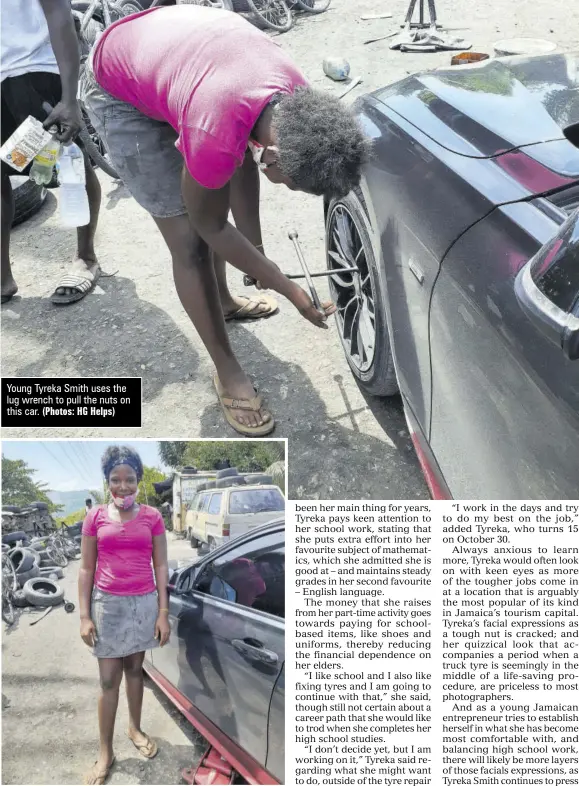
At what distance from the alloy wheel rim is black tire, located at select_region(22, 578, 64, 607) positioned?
3.72 feet

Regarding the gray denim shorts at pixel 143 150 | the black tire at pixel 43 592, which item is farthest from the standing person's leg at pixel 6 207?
the black tire at pixel 43 592

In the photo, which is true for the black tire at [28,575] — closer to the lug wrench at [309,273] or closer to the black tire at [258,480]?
the black tire at [258,480]

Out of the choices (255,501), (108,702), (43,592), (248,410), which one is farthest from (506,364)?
(43,592)

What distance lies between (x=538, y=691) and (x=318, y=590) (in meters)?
0.49

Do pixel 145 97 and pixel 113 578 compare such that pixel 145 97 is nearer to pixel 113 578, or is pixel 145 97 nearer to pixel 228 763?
pixel 113 578

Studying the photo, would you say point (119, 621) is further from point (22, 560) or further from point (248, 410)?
point (248, 410)

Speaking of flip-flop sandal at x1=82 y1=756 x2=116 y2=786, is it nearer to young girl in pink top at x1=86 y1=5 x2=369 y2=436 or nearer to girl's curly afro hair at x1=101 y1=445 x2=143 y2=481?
girl's curly afro hair at x1=101 y1=445 x2=143 y2=481

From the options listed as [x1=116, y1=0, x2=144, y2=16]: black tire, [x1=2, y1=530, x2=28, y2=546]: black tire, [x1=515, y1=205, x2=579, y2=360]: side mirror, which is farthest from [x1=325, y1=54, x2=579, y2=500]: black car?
[x1=116, y1=0, x2=144, y2=16]: black tire

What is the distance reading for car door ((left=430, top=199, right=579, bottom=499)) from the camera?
104 cm

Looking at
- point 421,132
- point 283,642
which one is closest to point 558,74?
point 421,132

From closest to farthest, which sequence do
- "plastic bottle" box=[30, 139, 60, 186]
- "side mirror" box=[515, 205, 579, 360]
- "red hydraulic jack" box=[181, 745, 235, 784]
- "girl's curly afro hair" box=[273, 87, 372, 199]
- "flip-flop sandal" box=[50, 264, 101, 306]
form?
1. "side mirror" box=[515, 205, 579, 360]
2. "girl's curly afro hair" box=[273, 87, 372, 199]
3. "red hydraulic jack" box=[181, 745, 235, 784]
4. "plastic bottle" box=[30, 139, 60, 186]
5. "flip-flop sandal" box=[50, 264, 101, 306]

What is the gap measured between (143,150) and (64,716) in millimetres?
1505

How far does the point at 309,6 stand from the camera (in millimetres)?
6414

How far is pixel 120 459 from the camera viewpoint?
5.30 feet
